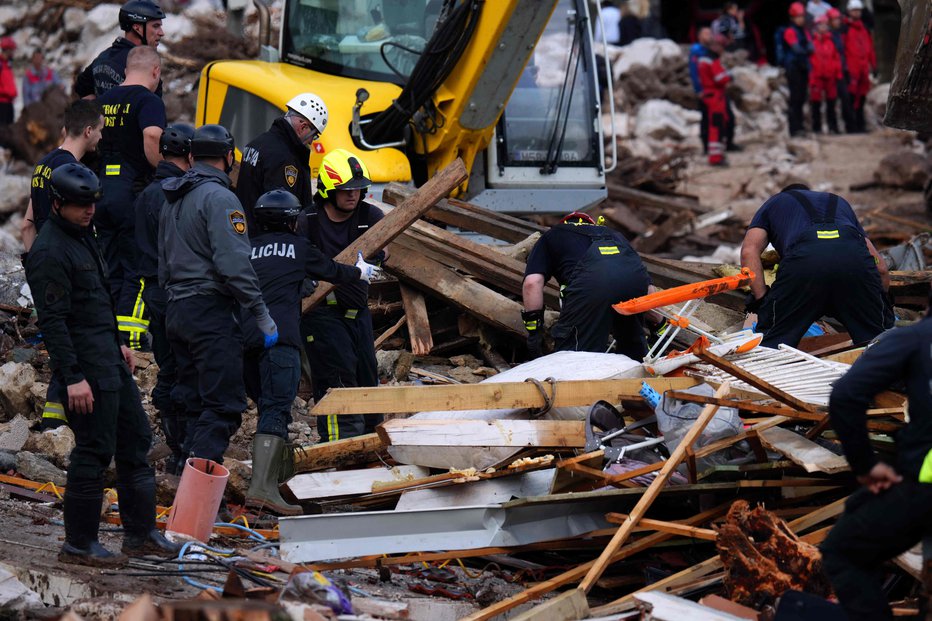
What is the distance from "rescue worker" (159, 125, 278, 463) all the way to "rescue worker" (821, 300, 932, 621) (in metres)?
3.09

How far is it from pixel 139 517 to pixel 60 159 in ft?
7.85

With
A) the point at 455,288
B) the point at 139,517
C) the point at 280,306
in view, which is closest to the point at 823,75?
the point at 455,288

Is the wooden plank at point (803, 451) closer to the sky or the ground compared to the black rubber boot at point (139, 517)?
closer to the sky

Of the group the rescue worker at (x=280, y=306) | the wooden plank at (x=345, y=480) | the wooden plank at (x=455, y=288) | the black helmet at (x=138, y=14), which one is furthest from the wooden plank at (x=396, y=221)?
the black helmet at (x=138, y=14)

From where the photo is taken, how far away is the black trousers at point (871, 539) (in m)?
4.23

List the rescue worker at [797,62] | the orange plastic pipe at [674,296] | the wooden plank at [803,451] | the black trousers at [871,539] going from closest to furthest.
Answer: the black trousers at [871,539] → the wooden plank at [803,451] → the orange plastic pipe at [674,296] → the rescue worker at [797,62]

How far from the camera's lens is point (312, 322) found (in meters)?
7.58

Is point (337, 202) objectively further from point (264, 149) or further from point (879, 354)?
point (879, 354)

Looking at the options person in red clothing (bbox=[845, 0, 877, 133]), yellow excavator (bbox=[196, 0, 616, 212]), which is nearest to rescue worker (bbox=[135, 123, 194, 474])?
yellow excavator (bbox=[196, 0, 616, 212])

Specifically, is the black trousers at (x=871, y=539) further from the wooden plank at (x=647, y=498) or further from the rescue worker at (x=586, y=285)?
the rescue worker at (x=586, y=285)

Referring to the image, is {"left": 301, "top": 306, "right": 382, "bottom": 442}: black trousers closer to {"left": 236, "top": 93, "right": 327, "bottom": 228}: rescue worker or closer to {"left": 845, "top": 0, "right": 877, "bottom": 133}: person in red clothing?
{"left": 236, "top": 93, "right": 327, "bottom": 228}: rescue worker

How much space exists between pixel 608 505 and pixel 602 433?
1.43ft

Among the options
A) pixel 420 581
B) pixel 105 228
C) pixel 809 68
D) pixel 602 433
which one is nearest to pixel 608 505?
pixel 602 433

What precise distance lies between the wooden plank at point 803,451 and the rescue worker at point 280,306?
2.49 metres
